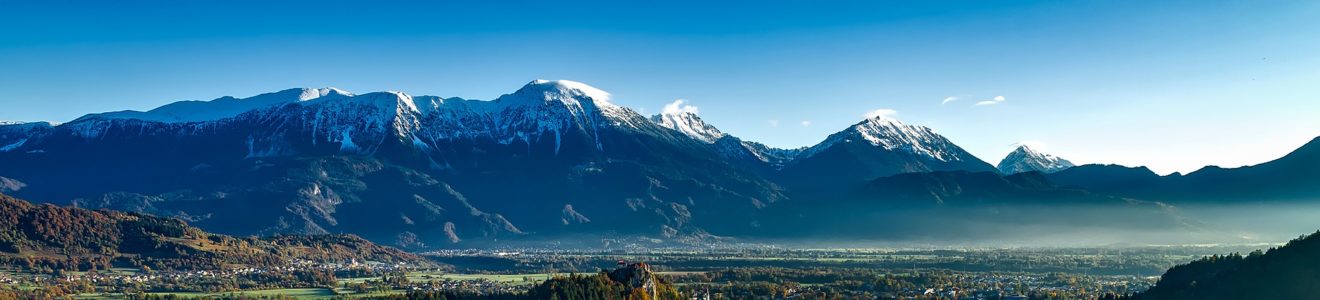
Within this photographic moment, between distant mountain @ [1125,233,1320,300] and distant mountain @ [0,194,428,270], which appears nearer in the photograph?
distant mountain @ [1125,233,1320,300]

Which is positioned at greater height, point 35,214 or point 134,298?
point 35,214

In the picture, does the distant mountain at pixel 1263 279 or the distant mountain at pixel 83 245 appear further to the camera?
the distant mountain at pixel 83 245

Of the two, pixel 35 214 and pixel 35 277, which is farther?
pixel 35 214

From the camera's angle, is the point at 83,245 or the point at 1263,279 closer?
the point at 1263,279

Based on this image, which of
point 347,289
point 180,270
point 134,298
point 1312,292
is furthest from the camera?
point 180,270

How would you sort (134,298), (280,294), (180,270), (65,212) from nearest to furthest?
(134,298) < (280,294) < (180,270) < (65,212)

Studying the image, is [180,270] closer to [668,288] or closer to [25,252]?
[25,252]

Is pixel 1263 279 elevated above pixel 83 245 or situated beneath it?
situated beneath

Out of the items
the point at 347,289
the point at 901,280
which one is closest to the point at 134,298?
the point at 347,289
